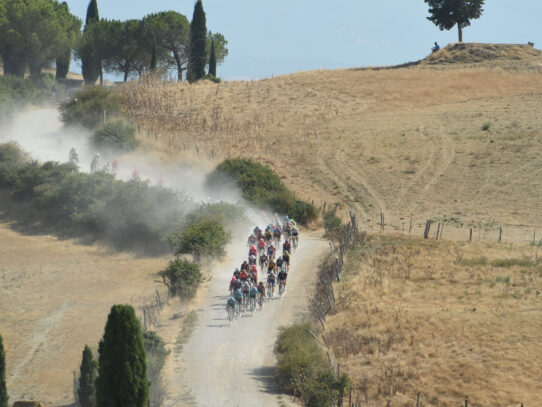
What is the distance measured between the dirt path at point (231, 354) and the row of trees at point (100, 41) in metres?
60.7

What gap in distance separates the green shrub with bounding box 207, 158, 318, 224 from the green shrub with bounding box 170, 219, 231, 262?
35.8 feet

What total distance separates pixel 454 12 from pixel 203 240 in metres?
74.1

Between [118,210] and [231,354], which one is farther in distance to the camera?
[118,210]

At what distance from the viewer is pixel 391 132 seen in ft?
256

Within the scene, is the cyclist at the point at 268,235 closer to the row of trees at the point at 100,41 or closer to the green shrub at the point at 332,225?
the green shrub at the point at 332,225

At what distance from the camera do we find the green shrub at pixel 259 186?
54312mm

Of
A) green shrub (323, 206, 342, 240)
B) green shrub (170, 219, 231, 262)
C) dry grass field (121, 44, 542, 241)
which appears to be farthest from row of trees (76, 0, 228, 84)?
green shrub (170, 219, 231, 262)

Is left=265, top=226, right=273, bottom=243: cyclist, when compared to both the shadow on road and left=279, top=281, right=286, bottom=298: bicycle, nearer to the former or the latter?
left=279, top=281, right=286, bottom=298: bicycle

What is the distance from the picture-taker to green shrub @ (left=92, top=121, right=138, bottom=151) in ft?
210

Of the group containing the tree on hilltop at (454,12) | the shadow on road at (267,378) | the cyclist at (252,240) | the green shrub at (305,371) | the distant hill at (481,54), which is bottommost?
the shadow on road at (267,378)

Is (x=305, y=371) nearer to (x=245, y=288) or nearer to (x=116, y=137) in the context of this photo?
(x=245, y=288)

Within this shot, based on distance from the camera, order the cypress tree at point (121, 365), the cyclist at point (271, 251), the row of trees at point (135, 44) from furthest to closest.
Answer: the row of trees at point (135, 44)
the cyclist at point (271, 251)
the cypress tree at point (121, 365)

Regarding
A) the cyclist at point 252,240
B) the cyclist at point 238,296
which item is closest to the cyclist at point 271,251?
the cyclist at point 252,240

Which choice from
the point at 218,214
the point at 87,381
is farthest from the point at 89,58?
the point at 87,381
